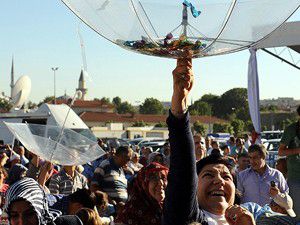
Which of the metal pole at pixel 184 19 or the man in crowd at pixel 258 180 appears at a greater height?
the metal pole at pixel 184 19

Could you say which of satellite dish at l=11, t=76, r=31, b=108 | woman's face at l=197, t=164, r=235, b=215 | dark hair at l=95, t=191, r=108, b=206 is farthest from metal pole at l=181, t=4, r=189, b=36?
satellite dish at l=11, t=76, r=31, b=108

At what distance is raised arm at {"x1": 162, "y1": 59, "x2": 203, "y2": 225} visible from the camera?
2.29 m

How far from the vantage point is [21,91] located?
34.2 metres

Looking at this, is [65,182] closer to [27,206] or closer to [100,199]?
[100,199]

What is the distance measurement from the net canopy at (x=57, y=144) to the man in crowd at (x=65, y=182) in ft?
0.84

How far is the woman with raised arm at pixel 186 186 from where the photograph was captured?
7.41ft

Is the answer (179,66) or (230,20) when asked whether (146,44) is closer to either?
(179,66)

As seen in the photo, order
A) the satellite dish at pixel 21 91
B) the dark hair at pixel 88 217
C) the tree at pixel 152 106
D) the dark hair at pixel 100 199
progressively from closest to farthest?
1. the dark hair at pixel 88 217
2. the dark hair at pixel 100 199
3. the satellite dish at pixel 21 91
4. the tree at pixel 152 106

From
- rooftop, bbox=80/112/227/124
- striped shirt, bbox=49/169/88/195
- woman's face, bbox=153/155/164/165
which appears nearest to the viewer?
striped shirt, bbox=49/169/88/195

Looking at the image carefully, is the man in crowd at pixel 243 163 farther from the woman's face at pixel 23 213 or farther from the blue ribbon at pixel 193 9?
the blue ribbon at pixel 193 9

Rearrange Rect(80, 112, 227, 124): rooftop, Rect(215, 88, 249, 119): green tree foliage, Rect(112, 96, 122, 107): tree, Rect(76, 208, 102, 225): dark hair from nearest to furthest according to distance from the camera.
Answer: Rect(76, 208, 102, 225): dark hair → Rect(80, 112, 227, 124): rooftop → Rect(215, 88, 249, 119): green tree foliage → Rect(112, 96, 122, 107): tree

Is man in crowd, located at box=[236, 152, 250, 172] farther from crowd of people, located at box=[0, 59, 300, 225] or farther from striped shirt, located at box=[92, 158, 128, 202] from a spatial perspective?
striped shirt, located at box=[92, 158, 128, 202]

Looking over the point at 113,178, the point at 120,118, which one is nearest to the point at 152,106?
the point at 120,118

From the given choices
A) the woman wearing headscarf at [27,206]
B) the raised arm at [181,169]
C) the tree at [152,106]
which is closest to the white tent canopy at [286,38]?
the woman wearing headscarf at [27,206]
